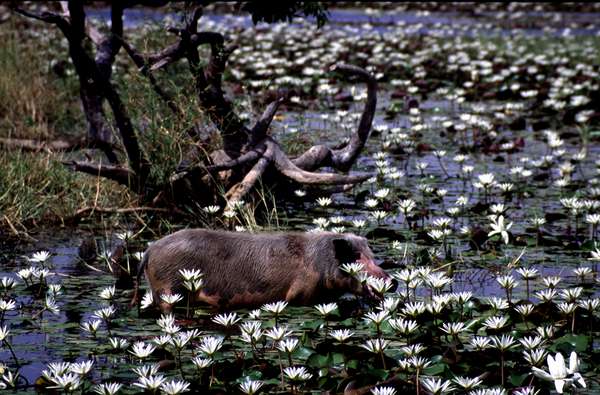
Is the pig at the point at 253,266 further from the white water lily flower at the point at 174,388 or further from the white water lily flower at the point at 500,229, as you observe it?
the white water lily flower at the point at 174,388

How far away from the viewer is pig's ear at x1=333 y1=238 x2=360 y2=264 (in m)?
6.22

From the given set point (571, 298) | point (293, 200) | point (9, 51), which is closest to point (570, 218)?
point (293, 200)

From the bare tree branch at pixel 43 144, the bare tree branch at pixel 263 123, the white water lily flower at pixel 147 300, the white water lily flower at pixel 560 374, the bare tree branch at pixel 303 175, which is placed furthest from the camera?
the bare tree branch at pixel 43 144

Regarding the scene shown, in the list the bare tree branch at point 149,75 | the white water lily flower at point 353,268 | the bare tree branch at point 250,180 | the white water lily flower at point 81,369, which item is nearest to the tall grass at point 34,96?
the bare tree branch at point 149,75

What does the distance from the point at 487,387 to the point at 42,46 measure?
11943 mm

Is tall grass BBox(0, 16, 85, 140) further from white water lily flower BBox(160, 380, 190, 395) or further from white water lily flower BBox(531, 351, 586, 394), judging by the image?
white water lily flower BBox(531, 351, 586, 394)

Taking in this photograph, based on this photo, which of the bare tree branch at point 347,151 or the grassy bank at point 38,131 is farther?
the bare tree branch at point 347,151

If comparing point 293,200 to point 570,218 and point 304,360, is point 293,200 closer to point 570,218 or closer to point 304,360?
point 570,218

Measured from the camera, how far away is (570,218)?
851cm

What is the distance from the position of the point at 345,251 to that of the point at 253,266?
57 centimetres

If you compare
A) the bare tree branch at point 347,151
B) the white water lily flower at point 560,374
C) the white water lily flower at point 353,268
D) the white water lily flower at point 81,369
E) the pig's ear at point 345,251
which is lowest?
the bare tree branch at point 347,151

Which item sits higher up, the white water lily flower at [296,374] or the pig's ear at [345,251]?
the white water lily flower at [296,374]

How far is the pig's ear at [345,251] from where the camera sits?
20.4ft

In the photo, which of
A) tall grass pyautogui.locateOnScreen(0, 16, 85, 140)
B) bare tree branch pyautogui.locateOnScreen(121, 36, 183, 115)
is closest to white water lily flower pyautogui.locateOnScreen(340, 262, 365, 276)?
bare tree branch pyautogui.locateOnScreen(121, 36, 183, 115)
